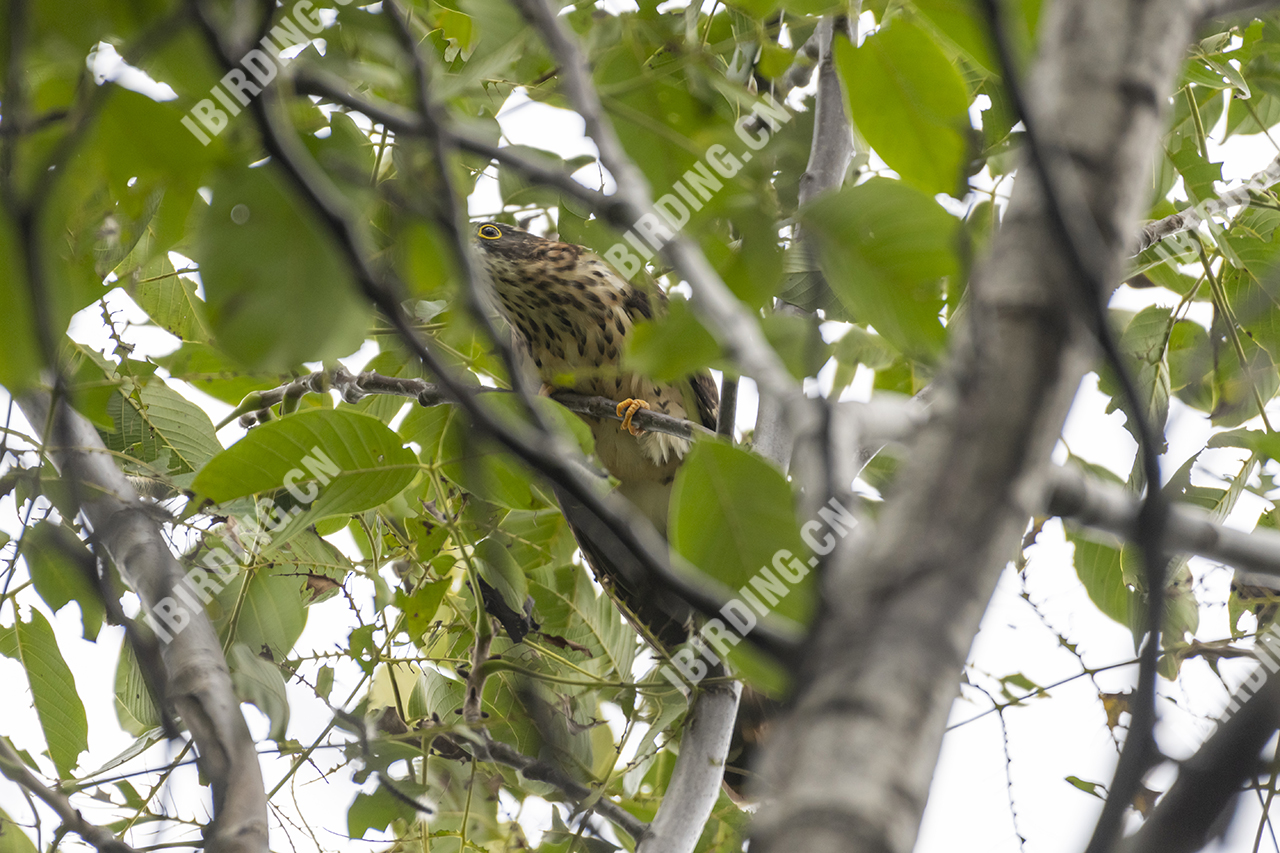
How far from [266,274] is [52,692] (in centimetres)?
164

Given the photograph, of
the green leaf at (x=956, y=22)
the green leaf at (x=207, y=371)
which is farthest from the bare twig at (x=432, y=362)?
the green leaf at (x=207, y=371)

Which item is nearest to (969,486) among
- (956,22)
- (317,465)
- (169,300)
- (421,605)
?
(956,22)

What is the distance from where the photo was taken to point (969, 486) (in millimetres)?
466

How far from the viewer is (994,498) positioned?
463 mm

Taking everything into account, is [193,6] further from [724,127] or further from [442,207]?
[724,127]

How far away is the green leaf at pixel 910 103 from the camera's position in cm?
97

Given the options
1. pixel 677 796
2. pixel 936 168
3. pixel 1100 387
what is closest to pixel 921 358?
pixel 936 168

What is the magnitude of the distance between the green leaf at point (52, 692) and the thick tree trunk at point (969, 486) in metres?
1.79

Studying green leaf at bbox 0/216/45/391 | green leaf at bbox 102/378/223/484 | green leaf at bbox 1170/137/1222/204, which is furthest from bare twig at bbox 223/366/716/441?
green leaf at bbox 0/216/45/391

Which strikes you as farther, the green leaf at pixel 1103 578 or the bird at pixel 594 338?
the bird at pixel 594 338

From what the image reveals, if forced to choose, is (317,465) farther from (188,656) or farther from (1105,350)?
(1105,350)

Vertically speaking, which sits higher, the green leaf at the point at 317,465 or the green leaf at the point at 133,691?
the green leaf at the point at 317,465

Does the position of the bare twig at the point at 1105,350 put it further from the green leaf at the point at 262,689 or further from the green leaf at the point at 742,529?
the green leaf at the point at 262,689

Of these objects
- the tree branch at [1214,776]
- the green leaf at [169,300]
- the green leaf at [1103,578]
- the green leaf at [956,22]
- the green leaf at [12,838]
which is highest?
the green leaf at [1103,578]
